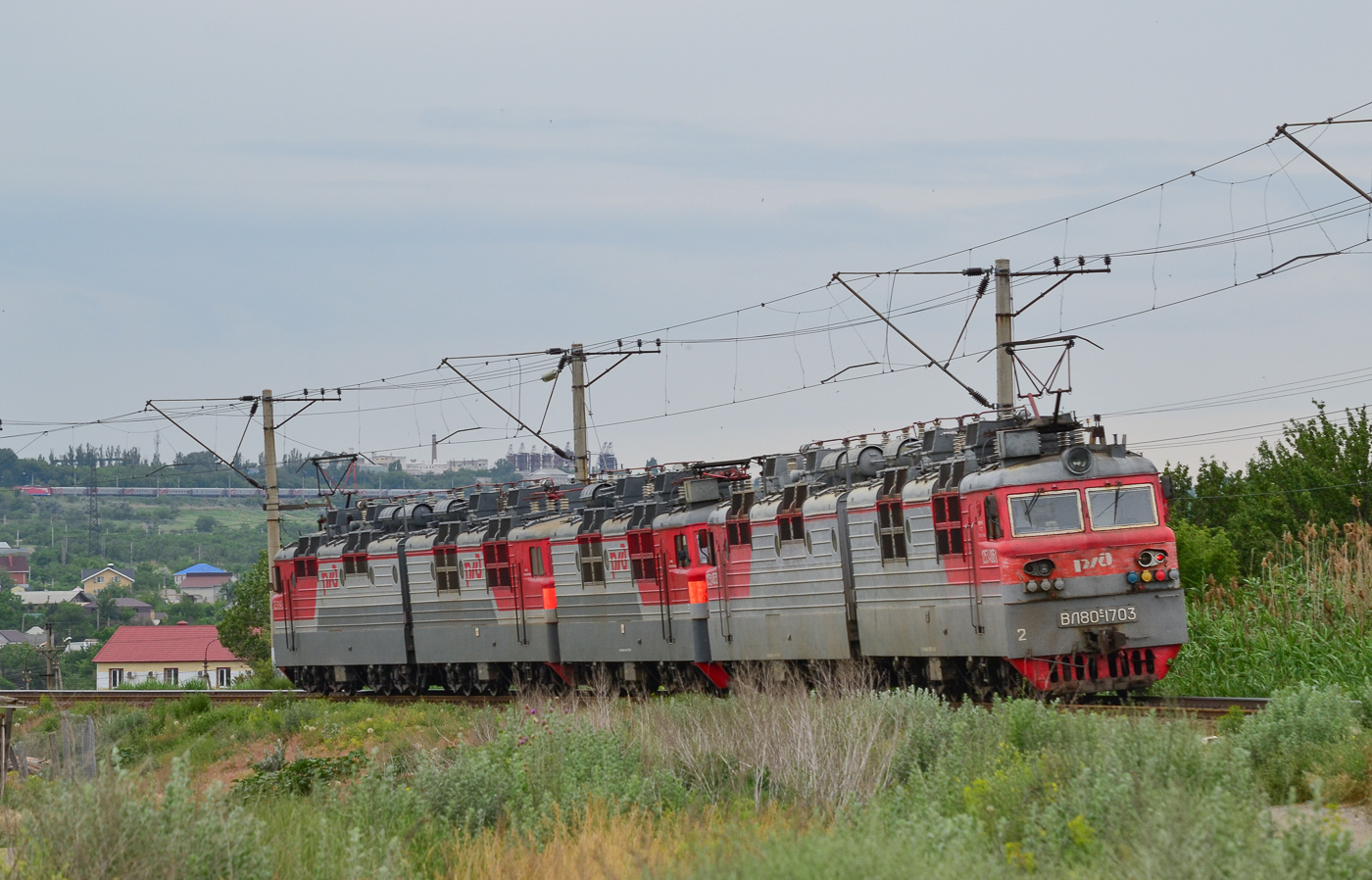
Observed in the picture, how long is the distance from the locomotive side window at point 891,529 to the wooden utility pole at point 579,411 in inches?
648

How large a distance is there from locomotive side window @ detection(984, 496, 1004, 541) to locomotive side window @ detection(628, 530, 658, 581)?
10.5 metres

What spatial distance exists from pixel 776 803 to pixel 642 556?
1774 centimetres

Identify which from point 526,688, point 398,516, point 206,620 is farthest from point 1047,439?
point 206,620

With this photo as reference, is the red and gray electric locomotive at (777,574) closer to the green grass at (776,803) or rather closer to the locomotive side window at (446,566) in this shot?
the locomotive side window at (446,566)

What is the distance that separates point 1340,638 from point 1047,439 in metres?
4.85

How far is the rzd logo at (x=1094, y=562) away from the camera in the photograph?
854 inches

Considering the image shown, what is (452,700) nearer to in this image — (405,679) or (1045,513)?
(405,679)

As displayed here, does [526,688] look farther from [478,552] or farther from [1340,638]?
[1340,638]

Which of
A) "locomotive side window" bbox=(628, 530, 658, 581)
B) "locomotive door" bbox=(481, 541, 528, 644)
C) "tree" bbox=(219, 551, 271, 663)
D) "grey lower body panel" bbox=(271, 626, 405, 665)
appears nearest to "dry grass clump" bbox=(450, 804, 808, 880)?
"locomotive side window" bbox=(628, 530, 658, 581)

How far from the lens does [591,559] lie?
33.2m

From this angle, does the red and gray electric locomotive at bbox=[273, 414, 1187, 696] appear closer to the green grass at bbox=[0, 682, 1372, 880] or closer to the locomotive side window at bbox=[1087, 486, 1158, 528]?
the locomotive side window at bbox=[1087, 486, 1158, 528]

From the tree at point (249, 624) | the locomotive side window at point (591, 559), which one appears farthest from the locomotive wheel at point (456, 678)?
the tree at point (249, 624)

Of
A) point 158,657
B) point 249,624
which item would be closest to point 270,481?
point 249,624

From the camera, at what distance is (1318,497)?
54.6m
